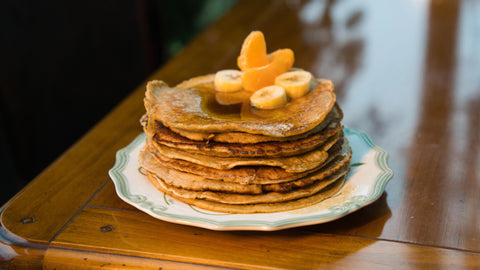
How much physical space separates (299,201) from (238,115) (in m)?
0.27

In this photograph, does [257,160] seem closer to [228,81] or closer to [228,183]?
[228,183]

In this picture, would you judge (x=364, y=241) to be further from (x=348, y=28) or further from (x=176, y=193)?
(x=348, y=28)

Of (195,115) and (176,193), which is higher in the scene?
(195,115)

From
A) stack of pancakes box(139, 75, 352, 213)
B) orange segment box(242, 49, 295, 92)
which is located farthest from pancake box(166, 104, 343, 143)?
orange segment box(242, 49, 295, 92)

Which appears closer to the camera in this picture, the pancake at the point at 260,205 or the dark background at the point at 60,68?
the pancake at the point at 260,205

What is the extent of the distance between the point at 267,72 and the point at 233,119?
0.24 m

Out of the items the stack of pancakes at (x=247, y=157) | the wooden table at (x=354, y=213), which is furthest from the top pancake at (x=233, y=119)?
the wooden table at (x=354, y=213)

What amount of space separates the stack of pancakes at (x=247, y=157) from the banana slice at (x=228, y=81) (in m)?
0.15

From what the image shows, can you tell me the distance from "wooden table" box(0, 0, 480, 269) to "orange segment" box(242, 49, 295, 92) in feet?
1.29

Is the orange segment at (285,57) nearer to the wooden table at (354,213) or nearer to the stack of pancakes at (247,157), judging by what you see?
the stack of pancakes at (247,157)

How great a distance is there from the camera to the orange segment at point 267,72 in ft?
4.67

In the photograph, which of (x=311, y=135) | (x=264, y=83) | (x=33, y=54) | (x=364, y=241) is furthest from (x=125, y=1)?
(x=364, y=241)

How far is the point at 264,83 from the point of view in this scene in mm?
1439

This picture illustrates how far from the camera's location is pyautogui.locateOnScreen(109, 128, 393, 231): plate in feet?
3.57
